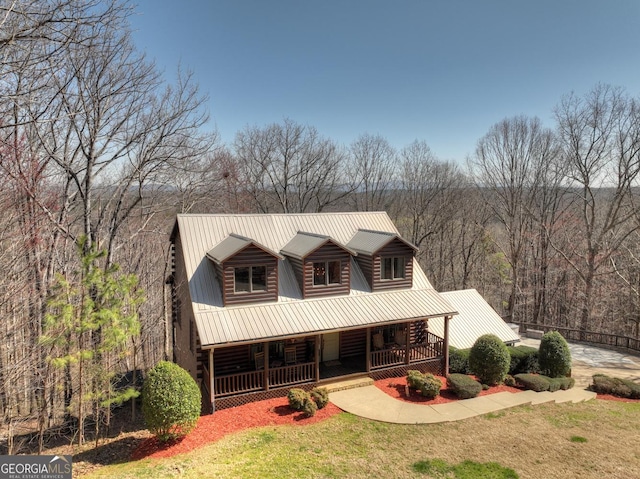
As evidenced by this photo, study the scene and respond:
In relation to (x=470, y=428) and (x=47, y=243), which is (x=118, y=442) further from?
(x=470, y=428)

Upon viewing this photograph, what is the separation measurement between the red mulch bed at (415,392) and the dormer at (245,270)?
6.02m

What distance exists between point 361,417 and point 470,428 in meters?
3.60

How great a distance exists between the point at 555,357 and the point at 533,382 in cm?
228

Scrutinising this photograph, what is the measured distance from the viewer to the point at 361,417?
42.0 feet

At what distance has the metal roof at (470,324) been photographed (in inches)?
759

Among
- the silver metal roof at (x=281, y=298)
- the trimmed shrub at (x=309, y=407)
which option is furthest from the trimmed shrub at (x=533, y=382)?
the trimmed shrub at (x=309, y=407)

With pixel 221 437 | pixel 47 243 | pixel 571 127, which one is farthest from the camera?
pixel 571 127

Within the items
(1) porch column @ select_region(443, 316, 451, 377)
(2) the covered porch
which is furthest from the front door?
(1) porch column @ select_region(443, 316, 451, 377)

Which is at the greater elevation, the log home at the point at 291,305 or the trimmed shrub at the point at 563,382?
the log home at the point at 291,305

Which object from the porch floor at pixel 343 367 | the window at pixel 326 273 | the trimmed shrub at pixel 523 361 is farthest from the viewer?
the trimmed shrub at pixel 523 361

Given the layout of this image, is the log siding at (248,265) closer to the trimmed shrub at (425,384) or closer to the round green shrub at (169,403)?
the round green shrub at (169,403)

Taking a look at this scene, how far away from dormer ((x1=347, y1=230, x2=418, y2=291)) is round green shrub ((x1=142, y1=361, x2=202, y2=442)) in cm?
922

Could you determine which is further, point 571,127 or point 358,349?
point 571,127

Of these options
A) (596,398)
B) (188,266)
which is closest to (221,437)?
(188,266)
